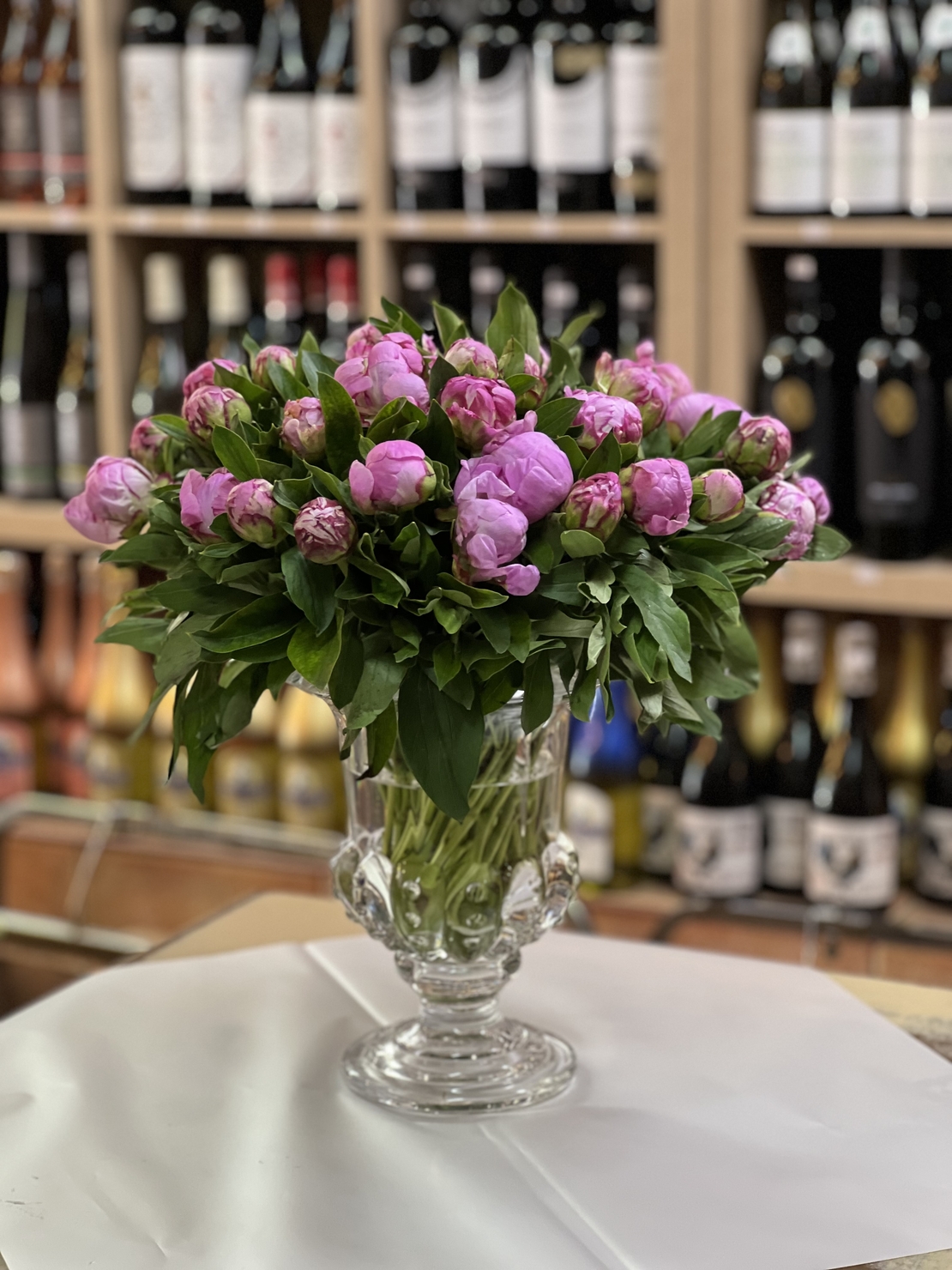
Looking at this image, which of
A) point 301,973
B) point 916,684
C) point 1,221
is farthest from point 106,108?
point 301,973

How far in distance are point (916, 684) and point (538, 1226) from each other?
59.6 inches

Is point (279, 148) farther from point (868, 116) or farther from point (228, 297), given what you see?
point (868, 116)

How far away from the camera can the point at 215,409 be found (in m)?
0.77

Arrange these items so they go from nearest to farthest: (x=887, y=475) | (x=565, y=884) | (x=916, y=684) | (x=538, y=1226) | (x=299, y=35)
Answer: (x=538, y=1226), (x=565, y=884), (x=887, y=475), (x=916, y=684), (x=299, y=35)

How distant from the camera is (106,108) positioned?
2.20 metres

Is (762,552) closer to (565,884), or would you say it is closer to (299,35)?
(565,884)

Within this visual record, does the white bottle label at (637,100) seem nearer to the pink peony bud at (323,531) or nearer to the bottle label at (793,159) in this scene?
the bottle label at (793,159)

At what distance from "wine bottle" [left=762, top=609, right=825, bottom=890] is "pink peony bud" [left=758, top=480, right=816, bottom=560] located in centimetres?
117

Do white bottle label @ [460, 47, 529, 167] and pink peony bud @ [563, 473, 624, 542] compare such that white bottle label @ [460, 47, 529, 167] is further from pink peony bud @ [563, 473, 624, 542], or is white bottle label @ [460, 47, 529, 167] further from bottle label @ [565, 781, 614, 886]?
pink peony bud @ [563, 473, 624, 542]

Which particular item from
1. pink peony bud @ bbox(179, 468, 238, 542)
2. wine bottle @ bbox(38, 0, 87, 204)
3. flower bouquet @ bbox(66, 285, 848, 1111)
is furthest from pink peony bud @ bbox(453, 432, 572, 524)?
wine bottle @ bbox(38, 0, 87, 204)

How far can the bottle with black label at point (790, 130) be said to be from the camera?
183cm

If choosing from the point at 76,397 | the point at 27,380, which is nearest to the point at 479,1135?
the point at 76,397

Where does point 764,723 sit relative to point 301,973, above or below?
below

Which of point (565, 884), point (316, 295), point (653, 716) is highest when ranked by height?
point (316, 295)
